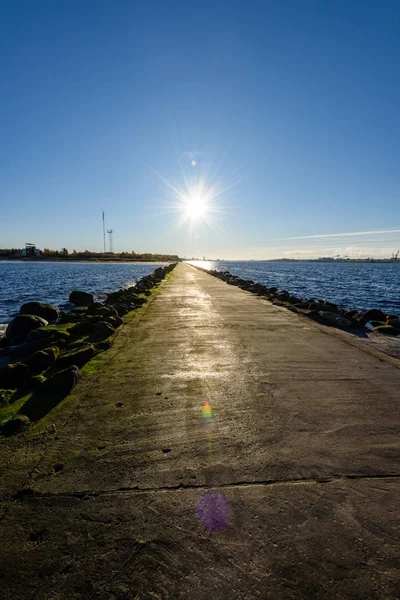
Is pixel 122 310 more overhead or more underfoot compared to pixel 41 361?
more overhead

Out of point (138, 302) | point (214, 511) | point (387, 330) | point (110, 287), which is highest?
point (138, 302)

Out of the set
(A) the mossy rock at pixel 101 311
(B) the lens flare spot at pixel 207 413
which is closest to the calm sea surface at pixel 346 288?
(A) the mossy rock at pixel 101 311

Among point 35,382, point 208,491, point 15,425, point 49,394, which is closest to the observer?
point 208,491

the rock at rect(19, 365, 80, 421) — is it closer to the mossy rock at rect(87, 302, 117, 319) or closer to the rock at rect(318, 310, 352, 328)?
the mossy rock at rect(87, 302, 117, 319)

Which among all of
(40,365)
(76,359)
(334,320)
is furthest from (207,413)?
(334,320)

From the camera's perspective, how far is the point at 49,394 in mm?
3953

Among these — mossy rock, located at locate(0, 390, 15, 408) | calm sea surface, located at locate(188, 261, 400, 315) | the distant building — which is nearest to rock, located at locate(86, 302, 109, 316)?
mossy rock, located at locate(0, 390, 15, 408)

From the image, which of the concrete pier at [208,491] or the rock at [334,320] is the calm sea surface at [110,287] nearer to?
the rock at [334,320]

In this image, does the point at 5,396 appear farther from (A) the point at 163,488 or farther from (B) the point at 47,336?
(B) the point at 47,336

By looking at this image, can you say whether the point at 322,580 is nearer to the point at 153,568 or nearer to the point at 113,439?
the point at 153,568

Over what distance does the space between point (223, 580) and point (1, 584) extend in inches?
46.2

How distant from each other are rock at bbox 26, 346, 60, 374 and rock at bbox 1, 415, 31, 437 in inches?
76.6

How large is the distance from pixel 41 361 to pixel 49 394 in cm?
149

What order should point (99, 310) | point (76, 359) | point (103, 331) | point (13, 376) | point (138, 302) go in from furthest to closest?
point (138, 302), point (99, 310), point (103, 331), point (76, 359), point (13, 376)
